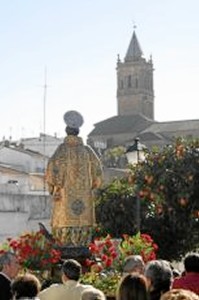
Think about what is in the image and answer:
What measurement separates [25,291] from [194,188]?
13.9m

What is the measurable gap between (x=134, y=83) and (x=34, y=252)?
118m

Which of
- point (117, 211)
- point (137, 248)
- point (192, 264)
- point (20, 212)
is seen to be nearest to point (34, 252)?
point (137, 248)

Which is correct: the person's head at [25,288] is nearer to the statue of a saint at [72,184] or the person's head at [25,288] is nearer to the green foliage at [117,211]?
the statue of a saint at [72,184]

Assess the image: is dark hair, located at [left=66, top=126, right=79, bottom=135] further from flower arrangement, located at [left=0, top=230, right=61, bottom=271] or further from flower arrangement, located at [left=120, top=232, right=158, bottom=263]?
flower arrangement, located at [left=120, top=232, right=158, bottom=263]

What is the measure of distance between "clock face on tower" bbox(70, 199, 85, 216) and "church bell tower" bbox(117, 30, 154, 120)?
370ft

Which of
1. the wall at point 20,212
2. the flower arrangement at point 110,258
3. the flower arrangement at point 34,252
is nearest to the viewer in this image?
the flower arrangement at point 110,258

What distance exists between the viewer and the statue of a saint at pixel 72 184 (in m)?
13.0

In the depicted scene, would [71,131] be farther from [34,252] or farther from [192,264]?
[192,264]

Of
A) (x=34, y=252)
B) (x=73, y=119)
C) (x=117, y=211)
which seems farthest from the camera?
(x=117, y=211)

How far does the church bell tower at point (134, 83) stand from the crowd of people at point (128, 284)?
118 metres

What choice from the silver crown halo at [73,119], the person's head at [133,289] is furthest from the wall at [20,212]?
the person's head at [133,289]

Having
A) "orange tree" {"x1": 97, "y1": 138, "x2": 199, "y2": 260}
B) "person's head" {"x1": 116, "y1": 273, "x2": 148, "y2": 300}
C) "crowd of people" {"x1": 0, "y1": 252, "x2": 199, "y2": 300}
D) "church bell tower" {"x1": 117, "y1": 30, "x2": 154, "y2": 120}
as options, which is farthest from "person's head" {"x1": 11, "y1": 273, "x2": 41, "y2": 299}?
"church bell tower" {"x1": 117, "y1": 30, "x2": 154, "y2": 120}

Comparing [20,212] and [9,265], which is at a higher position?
[20,212]

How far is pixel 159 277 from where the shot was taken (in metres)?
6.73
